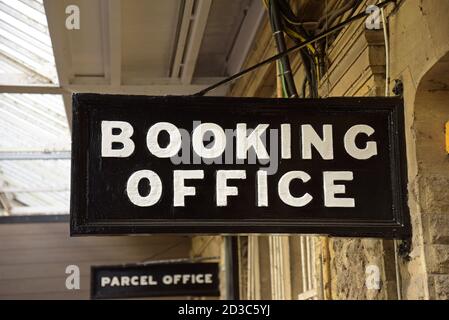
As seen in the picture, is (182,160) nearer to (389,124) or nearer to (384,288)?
(389,124)

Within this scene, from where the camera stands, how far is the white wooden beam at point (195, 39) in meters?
5.68

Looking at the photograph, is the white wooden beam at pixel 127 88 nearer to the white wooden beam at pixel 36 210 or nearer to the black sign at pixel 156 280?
the black sign at pixel 156 280

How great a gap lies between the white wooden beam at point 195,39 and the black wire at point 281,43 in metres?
0.99

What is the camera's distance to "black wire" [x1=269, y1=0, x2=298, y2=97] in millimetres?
4492

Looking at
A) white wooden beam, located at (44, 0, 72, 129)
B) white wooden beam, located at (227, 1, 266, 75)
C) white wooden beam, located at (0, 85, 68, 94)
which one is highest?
white wooden beam, located at (227, 1, 266, 75)

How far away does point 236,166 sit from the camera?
3.31 meters

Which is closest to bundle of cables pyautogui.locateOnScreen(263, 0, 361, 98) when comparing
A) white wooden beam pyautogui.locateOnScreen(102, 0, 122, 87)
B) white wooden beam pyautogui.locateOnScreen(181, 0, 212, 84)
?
white wooden beam pyautogui.locateOnScreen(181, 0, 212, 84)

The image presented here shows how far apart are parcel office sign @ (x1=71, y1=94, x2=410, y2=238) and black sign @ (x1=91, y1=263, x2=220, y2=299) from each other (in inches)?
201

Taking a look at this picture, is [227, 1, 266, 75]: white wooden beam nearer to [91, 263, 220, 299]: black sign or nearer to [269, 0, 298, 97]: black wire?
[269, 0, 298, 97]: black wire

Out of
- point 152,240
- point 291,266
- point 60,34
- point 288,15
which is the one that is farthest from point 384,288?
point 152,240

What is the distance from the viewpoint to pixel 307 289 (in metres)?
6.08

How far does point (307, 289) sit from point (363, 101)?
9.63ft

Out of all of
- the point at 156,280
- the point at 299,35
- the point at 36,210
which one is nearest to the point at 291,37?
the point at 299,35

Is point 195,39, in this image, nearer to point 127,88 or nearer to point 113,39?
point 113,39
